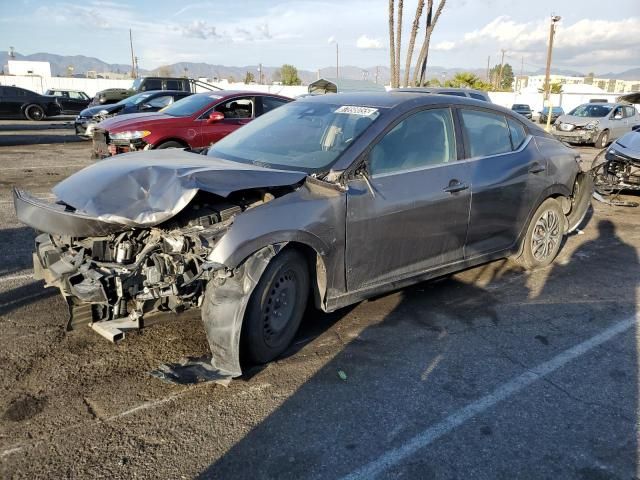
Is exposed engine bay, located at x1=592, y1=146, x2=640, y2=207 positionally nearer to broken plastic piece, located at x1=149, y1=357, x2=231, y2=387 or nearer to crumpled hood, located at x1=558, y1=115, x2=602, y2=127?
broken plastic piece, located at x1=149, y1=357, x2=231, y2=387

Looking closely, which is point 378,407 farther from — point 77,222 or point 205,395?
point 77,222

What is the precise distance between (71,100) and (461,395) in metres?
32.1

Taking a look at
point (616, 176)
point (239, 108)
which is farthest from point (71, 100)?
point (616, 176)

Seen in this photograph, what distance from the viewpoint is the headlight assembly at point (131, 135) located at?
366 inches

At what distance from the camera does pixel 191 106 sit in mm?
10195

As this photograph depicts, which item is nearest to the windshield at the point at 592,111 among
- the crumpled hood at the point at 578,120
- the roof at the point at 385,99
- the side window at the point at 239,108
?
the crumpled hood at the point at 578,120

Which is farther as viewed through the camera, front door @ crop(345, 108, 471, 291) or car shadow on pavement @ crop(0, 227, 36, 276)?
car shadow on pavement @ crop(0, 227, 36, 276)

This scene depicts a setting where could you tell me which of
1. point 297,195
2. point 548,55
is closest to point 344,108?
point 297,195

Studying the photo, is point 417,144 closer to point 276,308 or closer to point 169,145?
point 276,308

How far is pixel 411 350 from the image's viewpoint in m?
3.89

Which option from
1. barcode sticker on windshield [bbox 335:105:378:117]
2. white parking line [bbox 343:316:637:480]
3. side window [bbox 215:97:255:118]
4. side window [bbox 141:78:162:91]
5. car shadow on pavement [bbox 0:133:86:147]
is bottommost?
white parking line [bbox 343:316:637:480]

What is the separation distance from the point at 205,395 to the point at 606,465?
2214mm

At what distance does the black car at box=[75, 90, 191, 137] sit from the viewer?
603 inches

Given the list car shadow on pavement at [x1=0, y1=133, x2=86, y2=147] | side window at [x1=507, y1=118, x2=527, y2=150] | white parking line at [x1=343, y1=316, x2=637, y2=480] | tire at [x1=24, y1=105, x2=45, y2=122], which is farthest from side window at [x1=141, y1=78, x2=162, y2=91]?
white parking line at [x1=343, y1=316, x2=637, y2=480]
